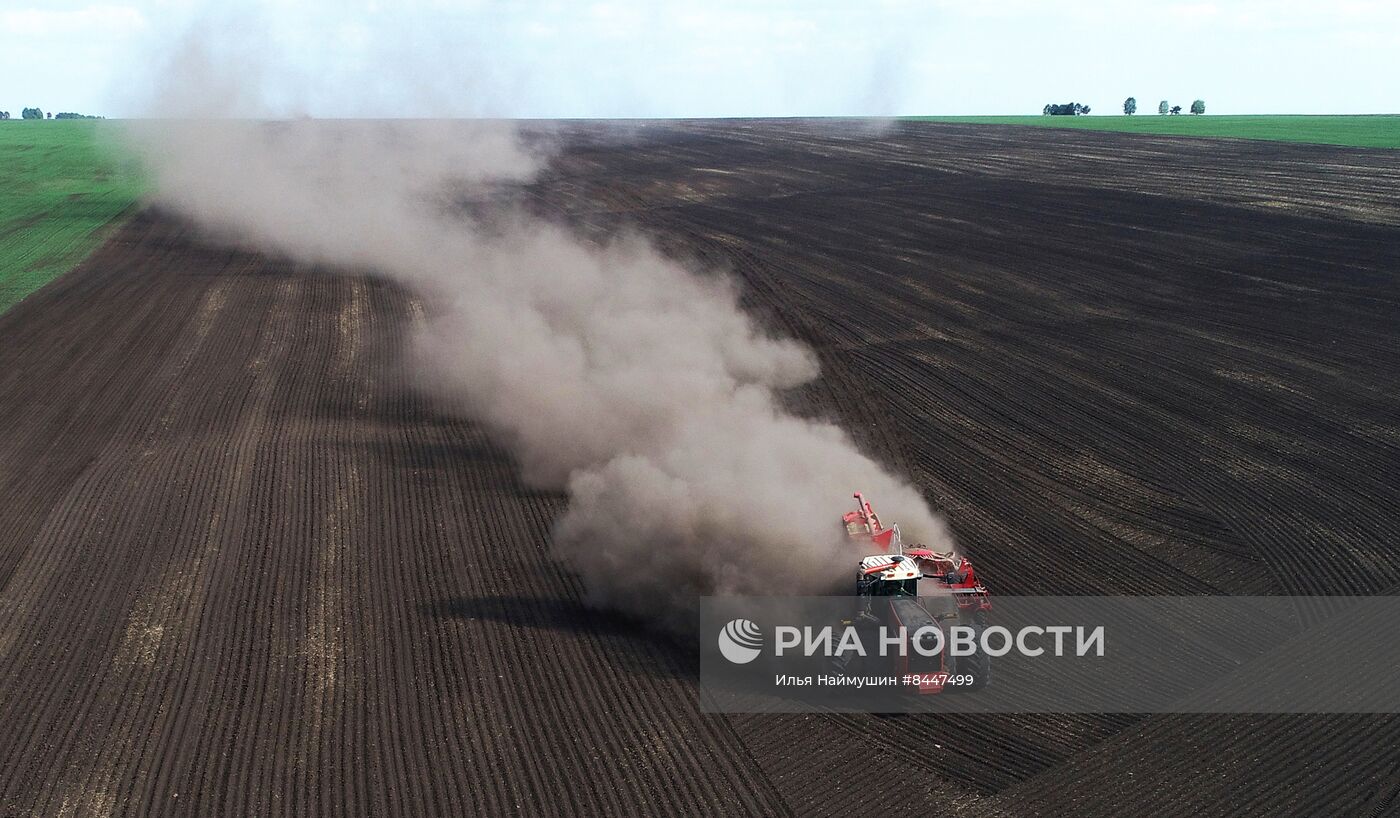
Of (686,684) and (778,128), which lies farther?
(778,128)

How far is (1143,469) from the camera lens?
1016 inches

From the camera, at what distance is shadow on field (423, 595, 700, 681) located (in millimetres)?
17625

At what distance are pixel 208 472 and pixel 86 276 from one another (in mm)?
28686

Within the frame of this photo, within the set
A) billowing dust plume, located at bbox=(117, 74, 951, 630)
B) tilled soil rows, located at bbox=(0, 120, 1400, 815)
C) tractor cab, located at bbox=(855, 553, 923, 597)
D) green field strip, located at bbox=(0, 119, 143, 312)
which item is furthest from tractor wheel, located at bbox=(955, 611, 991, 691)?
→ green field strip, located at bbox=(0, 119, 143, 312)

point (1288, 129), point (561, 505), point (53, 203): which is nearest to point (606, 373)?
point (561, 505)

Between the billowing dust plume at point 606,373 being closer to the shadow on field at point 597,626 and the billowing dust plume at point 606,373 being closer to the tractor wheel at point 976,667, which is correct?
the shadow on field at point 597,626

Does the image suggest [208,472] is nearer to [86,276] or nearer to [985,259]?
[86,276]

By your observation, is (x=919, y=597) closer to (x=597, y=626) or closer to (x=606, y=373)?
(x=597, y=626)

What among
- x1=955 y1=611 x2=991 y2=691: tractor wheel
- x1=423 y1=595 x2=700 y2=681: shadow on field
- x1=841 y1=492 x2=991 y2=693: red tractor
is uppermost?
x1=841 y1=492 x2=991 y2=693: red tractor

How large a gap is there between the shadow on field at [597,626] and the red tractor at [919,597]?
327 centimetres

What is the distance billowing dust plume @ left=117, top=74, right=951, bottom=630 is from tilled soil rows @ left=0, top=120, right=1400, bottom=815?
4.25 ft

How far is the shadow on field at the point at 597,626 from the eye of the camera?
17625 mm

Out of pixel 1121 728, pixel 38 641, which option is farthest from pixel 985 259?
pixel 38 641

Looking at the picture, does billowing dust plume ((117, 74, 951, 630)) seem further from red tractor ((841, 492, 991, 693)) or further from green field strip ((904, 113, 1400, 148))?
green field strip ((904, 113, 1400, 148))
